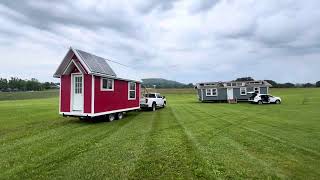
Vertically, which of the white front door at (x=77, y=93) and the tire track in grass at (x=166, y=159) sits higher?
the white front door at (x=77, y=93)

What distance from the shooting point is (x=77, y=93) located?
18031 mm

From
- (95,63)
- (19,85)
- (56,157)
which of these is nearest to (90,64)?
(95,63)

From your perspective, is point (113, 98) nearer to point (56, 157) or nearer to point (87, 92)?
point (87, 92)

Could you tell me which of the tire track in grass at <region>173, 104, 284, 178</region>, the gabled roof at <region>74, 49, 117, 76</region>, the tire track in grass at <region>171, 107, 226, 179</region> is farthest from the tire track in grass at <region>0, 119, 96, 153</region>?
the tire track in grass at <region>171, 107, 226, 179</region>

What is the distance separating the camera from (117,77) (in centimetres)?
2033

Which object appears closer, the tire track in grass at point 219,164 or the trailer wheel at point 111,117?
the tire track in grass at point 219,164

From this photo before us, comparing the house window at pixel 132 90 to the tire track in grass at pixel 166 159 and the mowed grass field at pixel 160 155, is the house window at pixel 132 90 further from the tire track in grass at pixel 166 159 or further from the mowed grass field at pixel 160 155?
the tire track in grass at pixel 166 159

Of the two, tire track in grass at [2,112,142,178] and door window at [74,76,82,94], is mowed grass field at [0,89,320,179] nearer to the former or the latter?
tire track in grass at [2,112,142,178]

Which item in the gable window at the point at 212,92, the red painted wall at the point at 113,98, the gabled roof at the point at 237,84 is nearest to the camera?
the red painted wall at the point at 113,98

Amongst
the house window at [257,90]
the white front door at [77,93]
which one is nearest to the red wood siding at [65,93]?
the white front door at [77,93]

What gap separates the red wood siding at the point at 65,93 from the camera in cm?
1825

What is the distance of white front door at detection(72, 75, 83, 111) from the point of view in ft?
58.5

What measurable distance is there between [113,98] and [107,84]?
110 centimetres

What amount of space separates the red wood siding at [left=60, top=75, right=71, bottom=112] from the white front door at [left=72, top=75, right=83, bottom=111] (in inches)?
13.4
